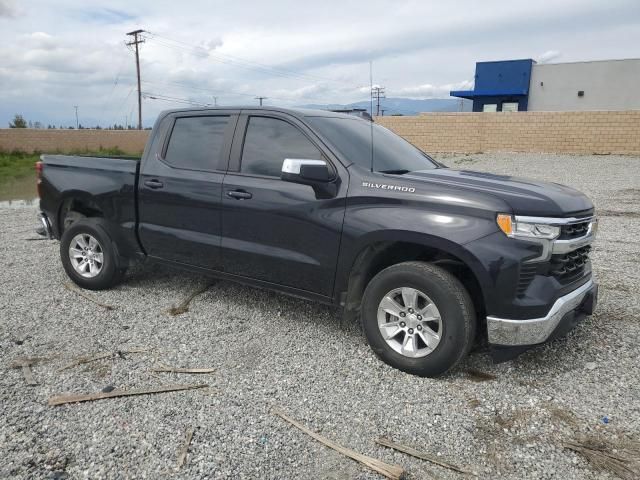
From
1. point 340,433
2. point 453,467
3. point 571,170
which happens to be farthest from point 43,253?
point 571,170

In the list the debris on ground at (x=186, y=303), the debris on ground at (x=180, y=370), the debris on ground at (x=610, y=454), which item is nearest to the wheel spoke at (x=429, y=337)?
the debris on ground at (x=610, y=454)

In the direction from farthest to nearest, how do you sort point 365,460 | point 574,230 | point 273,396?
point 574,230 < point 273,396 < point 365,460

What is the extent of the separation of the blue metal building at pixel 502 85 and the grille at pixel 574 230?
34.8 meters

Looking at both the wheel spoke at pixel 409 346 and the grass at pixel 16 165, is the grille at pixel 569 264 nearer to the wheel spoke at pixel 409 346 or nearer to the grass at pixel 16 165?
the wheel spoke at pixel 409 346

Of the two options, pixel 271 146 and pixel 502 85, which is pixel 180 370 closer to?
pixel 271 146

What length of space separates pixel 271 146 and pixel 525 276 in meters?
2.24

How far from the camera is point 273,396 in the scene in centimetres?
343

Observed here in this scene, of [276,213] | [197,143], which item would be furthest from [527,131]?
[276,213]

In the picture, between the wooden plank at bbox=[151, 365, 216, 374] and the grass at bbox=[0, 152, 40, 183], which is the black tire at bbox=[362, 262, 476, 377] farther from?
the grass at bbox=[0, 152, 40, 183]

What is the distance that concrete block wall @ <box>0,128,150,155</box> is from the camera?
30594mm

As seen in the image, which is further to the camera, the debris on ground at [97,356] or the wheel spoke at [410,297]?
the debris on ground at [97,356]

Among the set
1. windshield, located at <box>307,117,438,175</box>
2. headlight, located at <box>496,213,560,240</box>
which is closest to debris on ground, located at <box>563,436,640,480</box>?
headlight, located at <box>496,213,560,240</box>

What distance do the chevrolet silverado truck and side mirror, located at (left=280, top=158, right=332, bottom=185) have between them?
0.04ft

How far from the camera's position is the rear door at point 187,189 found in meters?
4.59
